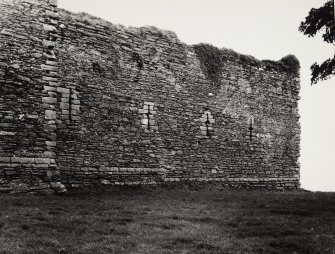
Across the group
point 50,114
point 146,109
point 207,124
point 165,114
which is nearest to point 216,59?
point 207,124

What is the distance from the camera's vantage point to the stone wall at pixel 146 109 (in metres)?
11.8

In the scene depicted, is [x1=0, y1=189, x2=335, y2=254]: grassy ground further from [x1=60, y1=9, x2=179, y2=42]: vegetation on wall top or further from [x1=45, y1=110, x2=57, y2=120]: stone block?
[x1=60, y1=9, x2=179, y2=42]: vegetation on wall top

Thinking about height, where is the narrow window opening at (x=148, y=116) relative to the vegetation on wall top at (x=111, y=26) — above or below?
below

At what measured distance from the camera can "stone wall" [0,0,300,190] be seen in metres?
11.8

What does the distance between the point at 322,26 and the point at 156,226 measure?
29.2 ft

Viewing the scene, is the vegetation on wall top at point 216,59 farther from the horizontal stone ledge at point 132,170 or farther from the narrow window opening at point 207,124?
the horizontal stone ledge at point 132,170

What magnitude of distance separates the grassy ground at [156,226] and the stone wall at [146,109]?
221cm

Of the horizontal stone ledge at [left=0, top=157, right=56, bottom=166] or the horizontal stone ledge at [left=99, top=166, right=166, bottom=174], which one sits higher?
the horizontal stone ledge at [left=0, top=157, right=56, bottom=166]

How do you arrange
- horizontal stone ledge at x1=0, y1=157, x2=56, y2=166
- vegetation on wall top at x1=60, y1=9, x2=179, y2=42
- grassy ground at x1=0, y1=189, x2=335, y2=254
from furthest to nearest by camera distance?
vegetation on wall top at x1=60, y1=9, x2=179, y2=42 < horizontal stone ledge at x1=0, y1=157, x2=56, y2=166 < grassy ground at x1=0, y1=189, x2=335, y2=254

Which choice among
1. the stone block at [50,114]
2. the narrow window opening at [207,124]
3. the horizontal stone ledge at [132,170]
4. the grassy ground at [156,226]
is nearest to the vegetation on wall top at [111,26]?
the narrow window opening at [207,124]

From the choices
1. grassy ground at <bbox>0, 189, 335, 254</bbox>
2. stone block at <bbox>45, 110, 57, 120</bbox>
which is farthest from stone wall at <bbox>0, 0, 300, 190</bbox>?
grassy ground at <bbox>0, 189, 335, 254</bbox>

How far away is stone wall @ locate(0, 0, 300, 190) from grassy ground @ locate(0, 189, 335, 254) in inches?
86.9

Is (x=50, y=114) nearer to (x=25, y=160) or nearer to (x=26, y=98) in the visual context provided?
(x=26, y=98)

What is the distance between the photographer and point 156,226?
8.42 metres
